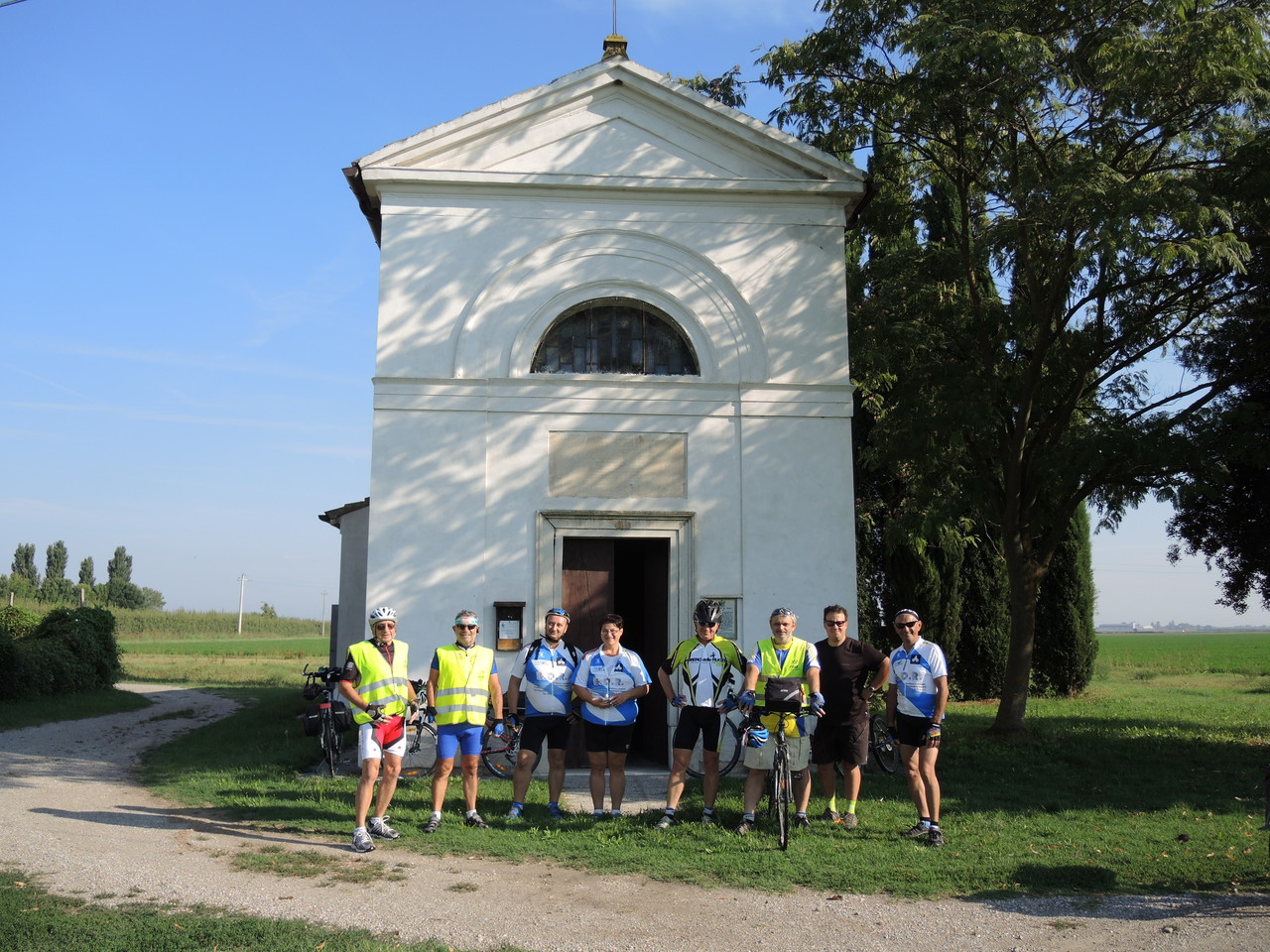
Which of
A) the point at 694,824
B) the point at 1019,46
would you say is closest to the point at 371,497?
the point at 694,824

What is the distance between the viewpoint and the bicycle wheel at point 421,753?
10742 millimetres

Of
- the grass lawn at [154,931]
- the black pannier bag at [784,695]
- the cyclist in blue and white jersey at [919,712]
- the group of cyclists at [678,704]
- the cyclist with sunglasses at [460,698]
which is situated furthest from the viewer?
the cyclist with sunglasses at [460,698]

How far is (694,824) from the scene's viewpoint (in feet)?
28.1

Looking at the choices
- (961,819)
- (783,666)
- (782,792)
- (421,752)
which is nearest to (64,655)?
(421,752)

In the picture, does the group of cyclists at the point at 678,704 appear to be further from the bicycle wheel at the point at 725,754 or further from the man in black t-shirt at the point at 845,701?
the bicycle wheel at the point at 725,754

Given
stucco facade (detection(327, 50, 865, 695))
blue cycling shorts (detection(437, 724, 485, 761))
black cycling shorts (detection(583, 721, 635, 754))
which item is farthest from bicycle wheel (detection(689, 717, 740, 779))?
blue cycling shorts (detection(437, 724, 485, 761))

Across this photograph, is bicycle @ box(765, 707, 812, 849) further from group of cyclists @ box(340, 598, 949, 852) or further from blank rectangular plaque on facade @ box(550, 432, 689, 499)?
blank rectangular plaque on facade @ box(550, 432, 689, 499)

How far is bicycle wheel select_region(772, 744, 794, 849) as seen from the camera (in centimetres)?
776

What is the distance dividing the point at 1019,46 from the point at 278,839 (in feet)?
34.6

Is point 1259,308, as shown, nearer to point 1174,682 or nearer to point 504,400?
point 504,400

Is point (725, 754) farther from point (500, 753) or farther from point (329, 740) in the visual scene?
point (329, 740)

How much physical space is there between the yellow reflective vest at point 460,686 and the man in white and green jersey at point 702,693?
151 centimetres

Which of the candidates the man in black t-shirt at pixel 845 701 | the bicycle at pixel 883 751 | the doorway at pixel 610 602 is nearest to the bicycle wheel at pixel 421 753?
the doorway at pixel 610 602

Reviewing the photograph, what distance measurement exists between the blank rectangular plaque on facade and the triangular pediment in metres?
2.93
